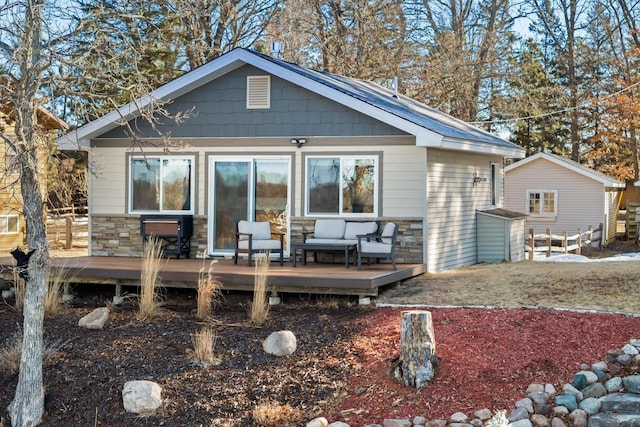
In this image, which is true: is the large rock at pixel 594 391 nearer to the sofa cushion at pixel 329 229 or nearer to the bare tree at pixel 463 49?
the sofa cushion at pixel 329 229

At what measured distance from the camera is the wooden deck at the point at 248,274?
915 cm

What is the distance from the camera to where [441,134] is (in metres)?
10.7

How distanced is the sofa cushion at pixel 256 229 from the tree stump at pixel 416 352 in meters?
5.07

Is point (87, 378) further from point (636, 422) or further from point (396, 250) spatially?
point (396, 250)

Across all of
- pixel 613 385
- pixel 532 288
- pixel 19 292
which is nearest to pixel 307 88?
pixel 532 288

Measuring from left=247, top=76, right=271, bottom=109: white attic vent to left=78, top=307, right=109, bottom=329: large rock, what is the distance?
14.9ft

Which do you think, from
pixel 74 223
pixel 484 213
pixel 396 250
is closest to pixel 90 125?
pixel 396 250

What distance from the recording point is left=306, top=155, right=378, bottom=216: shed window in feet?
37.7

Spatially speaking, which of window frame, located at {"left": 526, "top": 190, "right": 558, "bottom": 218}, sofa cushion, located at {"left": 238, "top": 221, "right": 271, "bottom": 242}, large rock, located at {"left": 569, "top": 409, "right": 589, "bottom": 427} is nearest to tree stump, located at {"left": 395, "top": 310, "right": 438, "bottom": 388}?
large rock, located at {"left": 569, "top": 409, "right": 589, "bottom": 427}

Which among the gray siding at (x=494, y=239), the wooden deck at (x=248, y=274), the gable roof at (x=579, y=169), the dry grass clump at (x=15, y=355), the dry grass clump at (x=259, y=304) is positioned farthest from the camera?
the gable roof at (x=579, y=169)

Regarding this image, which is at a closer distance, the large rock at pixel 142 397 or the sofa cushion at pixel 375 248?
the large rock at pixel 142 397

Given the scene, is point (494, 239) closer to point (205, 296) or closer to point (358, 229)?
point (358, 229)

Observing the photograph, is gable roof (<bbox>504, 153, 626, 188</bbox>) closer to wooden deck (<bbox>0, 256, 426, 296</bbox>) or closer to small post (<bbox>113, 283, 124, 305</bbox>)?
wooden deck (<bbox>0, 256, 426, 296</bbox>)

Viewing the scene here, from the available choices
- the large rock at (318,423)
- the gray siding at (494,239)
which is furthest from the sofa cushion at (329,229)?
the large rock at (318,423)
